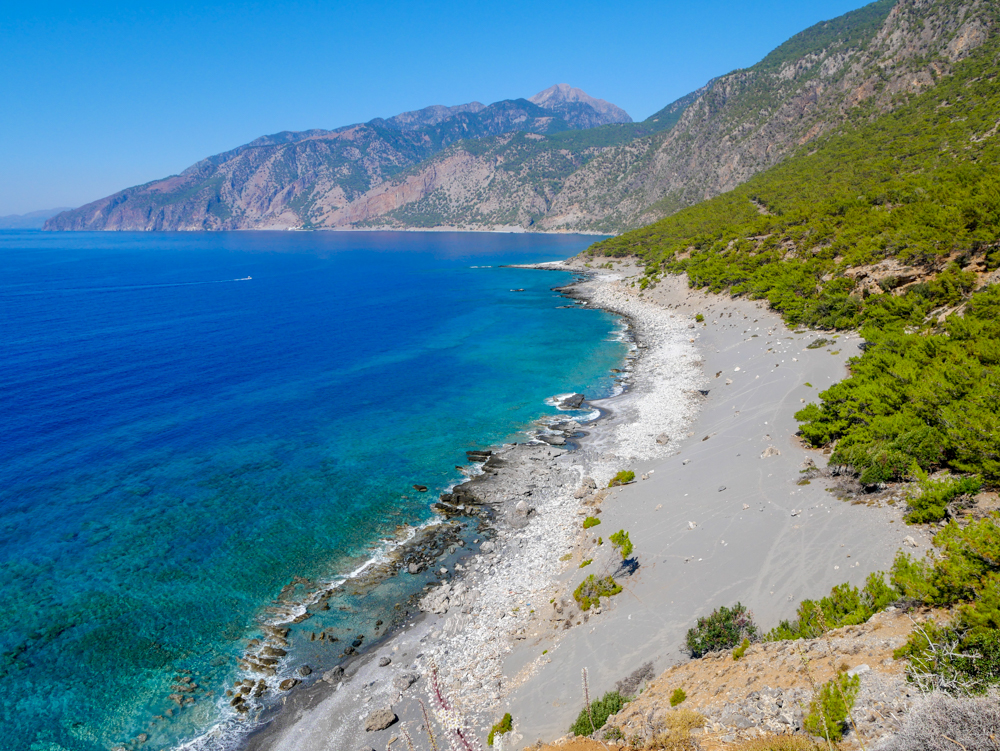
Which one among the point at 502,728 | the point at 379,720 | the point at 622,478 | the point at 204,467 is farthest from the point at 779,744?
the point at 204,467

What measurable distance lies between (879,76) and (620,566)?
131 metres

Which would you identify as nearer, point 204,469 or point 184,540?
point 184,540

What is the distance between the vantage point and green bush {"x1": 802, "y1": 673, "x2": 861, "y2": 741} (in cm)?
817

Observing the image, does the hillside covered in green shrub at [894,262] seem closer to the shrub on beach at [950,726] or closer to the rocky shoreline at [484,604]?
the shrub on beach at [950,726]

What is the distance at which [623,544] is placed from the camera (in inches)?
763

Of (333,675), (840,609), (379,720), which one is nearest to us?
(840,609)

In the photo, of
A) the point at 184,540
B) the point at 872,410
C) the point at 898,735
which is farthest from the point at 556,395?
the point at 898,735

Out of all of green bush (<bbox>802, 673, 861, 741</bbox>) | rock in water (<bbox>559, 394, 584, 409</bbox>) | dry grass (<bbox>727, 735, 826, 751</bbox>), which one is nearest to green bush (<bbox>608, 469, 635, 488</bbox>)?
rock in water (<bbox>559, 394, 584, 409</bbox>)

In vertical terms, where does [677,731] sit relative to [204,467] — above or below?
above

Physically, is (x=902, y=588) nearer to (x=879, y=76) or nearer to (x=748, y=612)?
(x=748, y=612)

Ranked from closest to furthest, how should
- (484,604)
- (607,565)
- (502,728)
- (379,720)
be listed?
(502,728), (379,720), (607,565), (484,604)

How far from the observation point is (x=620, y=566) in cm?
1898

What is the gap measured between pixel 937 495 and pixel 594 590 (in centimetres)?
1130

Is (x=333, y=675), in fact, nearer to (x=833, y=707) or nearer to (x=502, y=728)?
(x=502, y=728)
